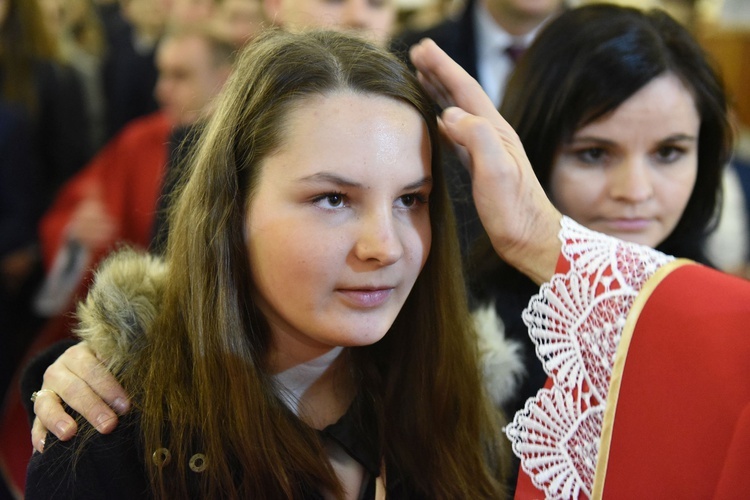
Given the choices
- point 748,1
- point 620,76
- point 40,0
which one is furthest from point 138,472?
point 748,1

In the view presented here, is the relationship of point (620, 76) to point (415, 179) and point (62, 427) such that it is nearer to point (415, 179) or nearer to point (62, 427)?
point (415, 179)

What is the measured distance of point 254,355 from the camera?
1165 mm

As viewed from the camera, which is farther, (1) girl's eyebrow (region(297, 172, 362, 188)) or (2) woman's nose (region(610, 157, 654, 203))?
(2) woman's nose (region(610, 157, 654, 203))

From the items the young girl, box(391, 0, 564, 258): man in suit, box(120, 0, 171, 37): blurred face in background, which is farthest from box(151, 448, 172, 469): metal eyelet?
box(120, 0, 171, 37): blurred face in background

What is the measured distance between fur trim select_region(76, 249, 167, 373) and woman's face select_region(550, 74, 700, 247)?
73 centimetres

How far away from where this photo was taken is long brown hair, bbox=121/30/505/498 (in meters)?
1.11

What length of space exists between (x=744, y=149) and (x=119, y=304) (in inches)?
220

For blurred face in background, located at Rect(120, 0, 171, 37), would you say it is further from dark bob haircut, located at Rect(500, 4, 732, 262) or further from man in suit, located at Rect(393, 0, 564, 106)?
dark bob haircut, located at Rect(500, 4, 732, 262)

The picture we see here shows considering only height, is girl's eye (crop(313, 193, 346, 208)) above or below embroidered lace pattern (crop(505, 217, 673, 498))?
above

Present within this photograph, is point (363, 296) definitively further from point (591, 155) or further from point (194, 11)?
point (194, 11)

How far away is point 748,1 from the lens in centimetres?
445

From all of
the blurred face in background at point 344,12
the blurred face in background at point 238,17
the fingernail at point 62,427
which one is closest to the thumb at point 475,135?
the fingernail at point 62,427

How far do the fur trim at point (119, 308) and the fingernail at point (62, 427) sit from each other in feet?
0.32

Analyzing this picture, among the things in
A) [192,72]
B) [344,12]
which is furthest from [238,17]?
[344,12]
